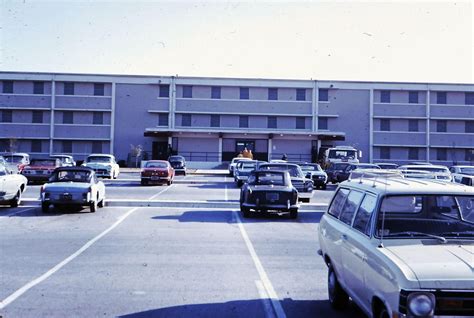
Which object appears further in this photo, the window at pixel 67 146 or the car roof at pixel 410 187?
the window at pixel 67 146

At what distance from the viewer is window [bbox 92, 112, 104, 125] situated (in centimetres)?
6101

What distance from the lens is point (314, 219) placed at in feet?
55.6

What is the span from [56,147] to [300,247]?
177 feet

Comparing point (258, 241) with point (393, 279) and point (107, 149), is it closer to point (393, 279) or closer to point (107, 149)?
point (393, 279)

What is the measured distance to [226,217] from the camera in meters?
16.9

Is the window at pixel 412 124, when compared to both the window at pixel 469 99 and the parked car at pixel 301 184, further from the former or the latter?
the parked car at pixel 301 184

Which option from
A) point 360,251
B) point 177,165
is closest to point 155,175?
point 177,165

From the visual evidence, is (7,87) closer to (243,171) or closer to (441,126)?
(243,171)

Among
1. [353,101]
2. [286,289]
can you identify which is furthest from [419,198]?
[353,101]

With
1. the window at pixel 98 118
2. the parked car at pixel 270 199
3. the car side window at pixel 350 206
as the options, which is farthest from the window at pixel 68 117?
the car side window at pixel 350 206

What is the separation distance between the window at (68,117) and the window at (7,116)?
19.4ft

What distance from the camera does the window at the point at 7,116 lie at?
60.8m

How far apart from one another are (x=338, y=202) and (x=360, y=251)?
5.84ft

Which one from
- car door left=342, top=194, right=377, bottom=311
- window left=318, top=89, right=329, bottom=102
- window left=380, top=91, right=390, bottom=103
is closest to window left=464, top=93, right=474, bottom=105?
window left=380, top=91, right=390, bottom=103
